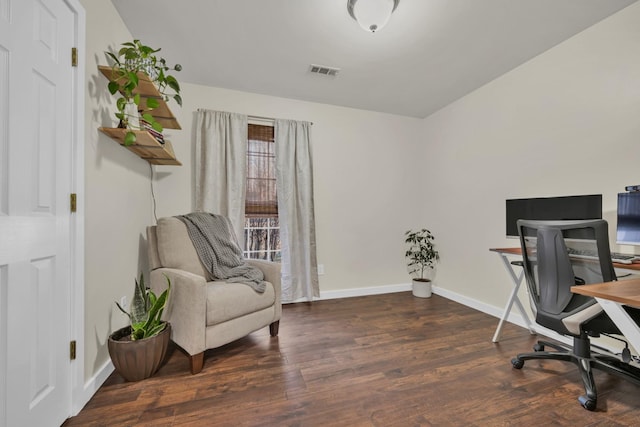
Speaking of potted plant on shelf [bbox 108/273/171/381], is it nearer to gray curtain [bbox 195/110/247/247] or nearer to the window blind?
gray curtain [bbox 195/110/247/247]

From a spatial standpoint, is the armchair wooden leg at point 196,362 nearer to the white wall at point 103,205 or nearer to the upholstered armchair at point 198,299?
the upholstered armchair at point 198,299

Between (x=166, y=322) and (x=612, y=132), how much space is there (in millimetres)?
3477

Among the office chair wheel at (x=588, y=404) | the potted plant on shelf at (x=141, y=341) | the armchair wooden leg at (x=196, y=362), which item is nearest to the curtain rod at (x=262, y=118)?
the potted plant on shelf at (x=141, y=341)

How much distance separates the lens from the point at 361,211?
136 inches

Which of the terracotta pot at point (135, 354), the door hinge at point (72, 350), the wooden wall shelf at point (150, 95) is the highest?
the wooden wall shelf at point (150, 95)

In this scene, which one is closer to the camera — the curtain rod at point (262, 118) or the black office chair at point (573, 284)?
the black office chair at point (573, 284)

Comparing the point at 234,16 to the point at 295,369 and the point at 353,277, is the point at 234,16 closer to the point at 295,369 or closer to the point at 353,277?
the point at 295,369

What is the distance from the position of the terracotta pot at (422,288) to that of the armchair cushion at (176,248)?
256cm

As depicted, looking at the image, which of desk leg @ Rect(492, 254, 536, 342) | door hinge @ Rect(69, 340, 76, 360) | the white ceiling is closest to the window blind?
the white ceiling

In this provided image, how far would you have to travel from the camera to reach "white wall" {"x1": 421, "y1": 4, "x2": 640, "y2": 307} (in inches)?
72.7

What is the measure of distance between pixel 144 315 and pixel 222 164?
171 cm

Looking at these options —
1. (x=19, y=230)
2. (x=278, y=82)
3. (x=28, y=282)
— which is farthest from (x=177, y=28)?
(x=28, y=282)

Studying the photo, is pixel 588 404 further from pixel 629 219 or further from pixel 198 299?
pixel 198 299

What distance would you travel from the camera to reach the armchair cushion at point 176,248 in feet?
A: 6.59
